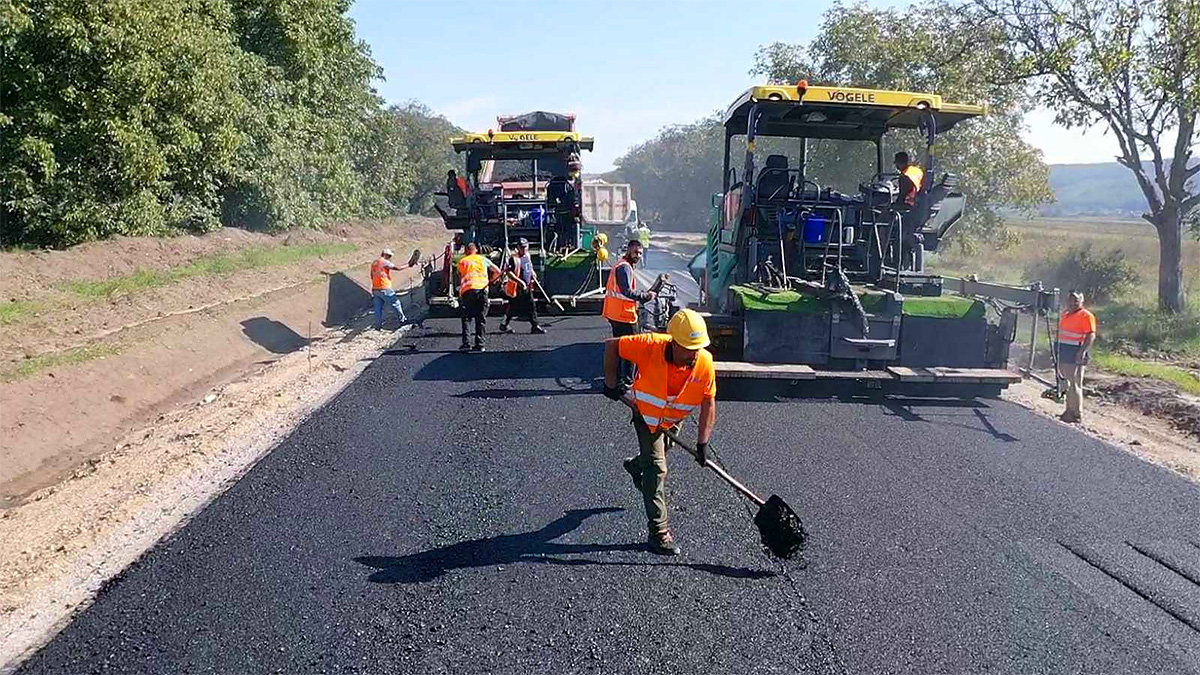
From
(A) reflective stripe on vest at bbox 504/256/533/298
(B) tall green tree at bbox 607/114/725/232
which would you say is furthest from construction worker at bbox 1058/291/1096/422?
(B) tall green tree at bbox 607/114/725/232

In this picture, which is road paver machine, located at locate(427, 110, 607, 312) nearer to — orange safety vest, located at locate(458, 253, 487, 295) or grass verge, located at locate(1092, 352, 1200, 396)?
orange safety vest, located at locate(458, 253, 487, 295)

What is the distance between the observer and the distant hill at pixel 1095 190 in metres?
104

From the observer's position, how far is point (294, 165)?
22.9m

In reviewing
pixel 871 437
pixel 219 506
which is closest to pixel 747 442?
pixel 871 437

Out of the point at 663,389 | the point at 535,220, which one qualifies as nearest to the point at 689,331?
the point at 663,389

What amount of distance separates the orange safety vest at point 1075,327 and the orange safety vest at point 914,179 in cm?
182

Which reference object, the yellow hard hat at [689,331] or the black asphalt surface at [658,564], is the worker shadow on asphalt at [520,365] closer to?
the black asphalt surface at [658,564]

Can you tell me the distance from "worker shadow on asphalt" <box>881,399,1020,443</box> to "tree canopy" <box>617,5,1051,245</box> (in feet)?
16.6

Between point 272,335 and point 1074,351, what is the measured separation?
34.8ft

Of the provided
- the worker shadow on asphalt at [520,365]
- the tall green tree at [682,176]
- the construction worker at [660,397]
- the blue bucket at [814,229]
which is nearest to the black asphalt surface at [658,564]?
the construction worker at [660,397]

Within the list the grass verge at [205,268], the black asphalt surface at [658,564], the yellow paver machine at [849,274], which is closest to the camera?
the black asphalt surface at [658,564]

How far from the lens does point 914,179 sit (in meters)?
8.95

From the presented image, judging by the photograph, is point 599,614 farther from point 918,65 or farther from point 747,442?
point 918,65

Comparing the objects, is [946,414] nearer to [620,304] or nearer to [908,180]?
[908,180]
